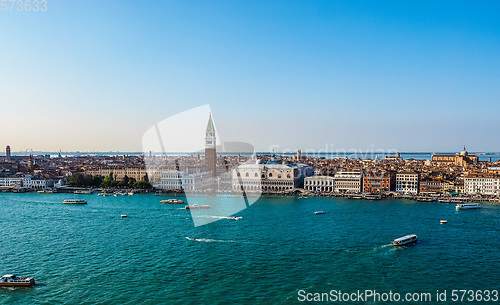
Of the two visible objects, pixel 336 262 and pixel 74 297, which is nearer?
pixel 74 297

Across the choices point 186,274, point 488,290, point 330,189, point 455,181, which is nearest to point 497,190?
point 455,181

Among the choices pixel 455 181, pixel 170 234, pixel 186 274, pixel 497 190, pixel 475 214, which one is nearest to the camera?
pixel 186 274

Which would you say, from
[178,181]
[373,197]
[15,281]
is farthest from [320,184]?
[15,281]

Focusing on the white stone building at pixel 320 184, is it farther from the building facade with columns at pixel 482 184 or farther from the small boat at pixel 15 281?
the small boat at pixel 15 281

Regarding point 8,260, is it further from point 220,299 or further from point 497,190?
point 497,190

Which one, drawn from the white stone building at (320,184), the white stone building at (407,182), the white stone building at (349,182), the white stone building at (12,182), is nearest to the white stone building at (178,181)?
the white stone building at (320,184)

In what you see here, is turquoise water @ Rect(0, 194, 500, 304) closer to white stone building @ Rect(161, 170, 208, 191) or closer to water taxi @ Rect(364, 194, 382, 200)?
water taxi @ Rect(364, 194, 382, 200)

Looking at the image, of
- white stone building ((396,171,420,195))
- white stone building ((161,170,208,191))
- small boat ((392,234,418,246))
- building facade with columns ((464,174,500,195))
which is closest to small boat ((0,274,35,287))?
small boat ((392,234,418,246))

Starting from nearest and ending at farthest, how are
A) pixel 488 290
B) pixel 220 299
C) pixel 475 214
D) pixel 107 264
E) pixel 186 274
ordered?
pixel 220 299 → pixel 488 290 → pixel 186 274 → pixel 107 264 → pixel 475 214

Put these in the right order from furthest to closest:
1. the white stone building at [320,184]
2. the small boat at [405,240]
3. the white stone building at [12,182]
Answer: the white stone building at [12,182]
the white stone building at [320,184]
the small boat at [405,240]
